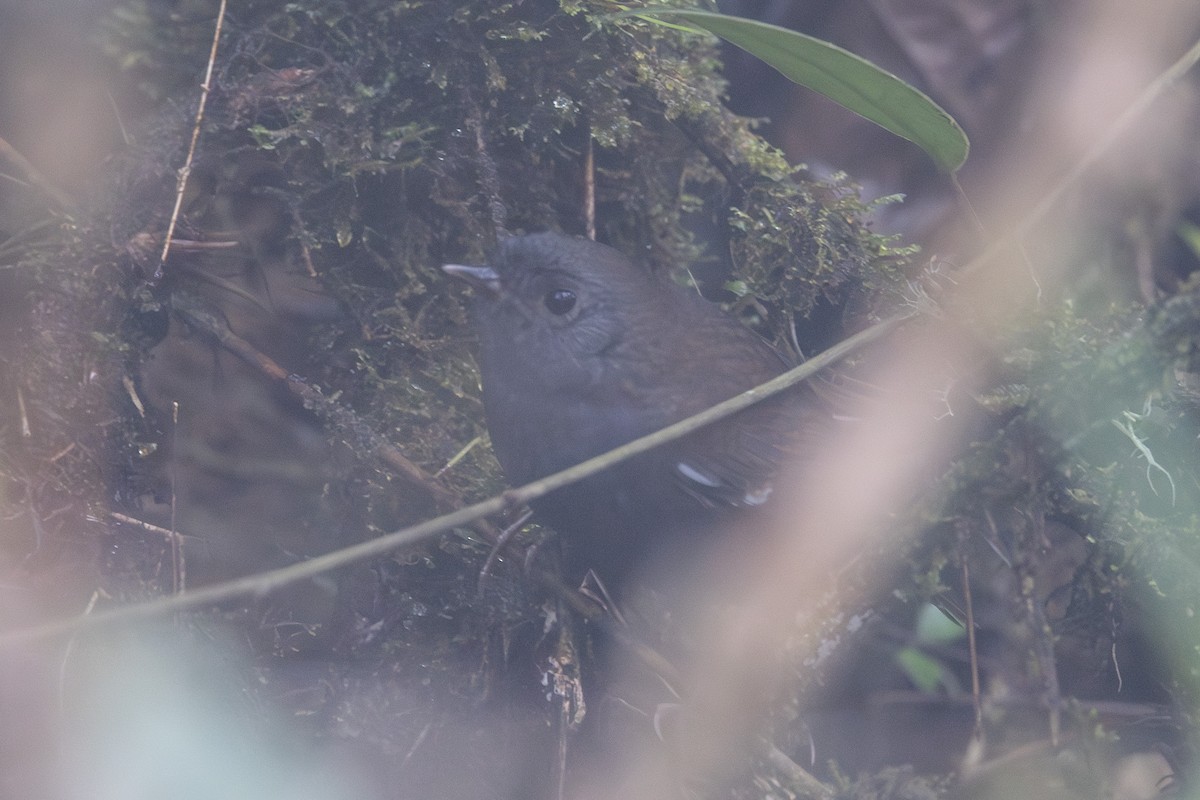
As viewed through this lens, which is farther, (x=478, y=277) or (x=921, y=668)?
(x=921, y=668)

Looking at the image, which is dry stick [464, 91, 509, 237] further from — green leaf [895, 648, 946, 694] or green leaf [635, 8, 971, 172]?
green leaf [895, 648, 946, 694]

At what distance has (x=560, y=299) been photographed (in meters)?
2.36

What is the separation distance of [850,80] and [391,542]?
1.34 meters

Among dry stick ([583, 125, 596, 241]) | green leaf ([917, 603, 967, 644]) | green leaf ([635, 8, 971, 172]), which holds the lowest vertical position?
green leaf ([917, 603, 967, 644])

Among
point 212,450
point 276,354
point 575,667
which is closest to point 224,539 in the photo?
point 212,450

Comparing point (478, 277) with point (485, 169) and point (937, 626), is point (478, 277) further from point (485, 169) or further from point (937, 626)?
point (937, 626)

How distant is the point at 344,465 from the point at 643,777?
1.07 meters

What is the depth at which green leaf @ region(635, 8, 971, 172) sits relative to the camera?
1.88 m

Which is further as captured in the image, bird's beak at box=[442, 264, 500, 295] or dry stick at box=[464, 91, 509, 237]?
dry stick at box=[464, 91, 509, 237]

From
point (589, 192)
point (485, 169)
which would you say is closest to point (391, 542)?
point (485, 169)

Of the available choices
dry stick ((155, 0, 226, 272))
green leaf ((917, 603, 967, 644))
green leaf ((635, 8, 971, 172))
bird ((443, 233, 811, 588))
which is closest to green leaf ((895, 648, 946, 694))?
green leaf ((917, 603, 967, 644))

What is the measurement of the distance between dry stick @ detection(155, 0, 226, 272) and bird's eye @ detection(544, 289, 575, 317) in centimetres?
99

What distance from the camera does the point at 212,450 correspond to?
3076mm

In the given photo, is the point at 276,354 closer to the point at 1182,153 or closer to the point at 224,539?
the point at 224,539
